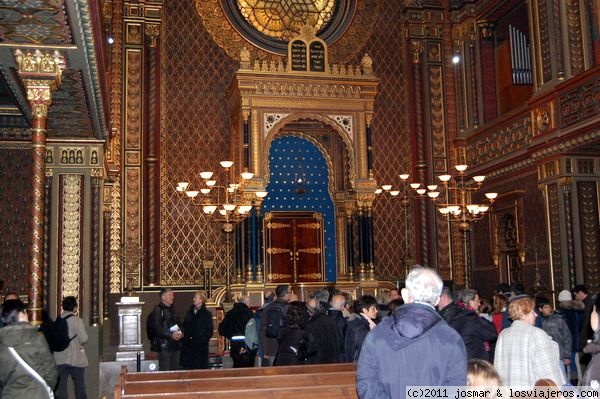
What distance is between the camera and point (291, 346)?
23.9ft

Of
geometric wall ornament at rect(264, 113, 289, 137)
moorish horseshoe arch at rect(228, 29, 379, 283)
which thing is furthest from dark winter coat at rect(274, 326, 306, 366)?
geometric wall ornament at rect(264, 113, 289, 137)

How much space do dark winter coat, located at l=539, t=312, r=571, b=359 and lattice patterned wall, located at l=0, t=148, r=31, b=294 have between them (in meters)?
9.65

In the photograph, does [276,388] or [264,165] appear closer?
[276,388]

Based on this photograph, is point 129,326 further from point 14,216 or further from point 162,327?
point 14,216

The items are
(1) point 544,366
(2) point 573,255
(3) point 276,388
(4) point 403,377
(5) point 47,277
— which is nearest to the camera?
(4) point 403,377

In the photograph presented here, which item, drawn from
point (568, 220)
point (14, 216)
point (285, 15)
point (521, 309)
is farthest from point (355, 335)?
point (285, 15)

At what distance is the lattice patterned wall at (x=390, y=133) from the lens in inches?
699

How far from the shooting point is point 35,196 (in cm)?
842

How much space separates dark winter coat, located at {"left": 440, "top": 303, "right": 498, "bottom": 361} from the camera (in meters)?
5.57

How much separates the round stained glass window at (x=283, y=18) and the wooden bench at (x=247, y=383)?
1255cm

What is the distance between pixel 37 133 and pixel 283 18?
10.7 metres

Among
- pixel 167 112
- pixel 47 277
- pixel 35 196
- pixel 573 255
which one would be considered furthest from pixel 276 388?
pixel 167 112

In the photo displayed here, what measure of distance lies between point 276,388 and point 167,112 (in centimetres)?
1225

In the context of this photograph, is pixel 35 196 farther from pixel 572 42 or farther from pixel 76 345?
pixel 572 42
